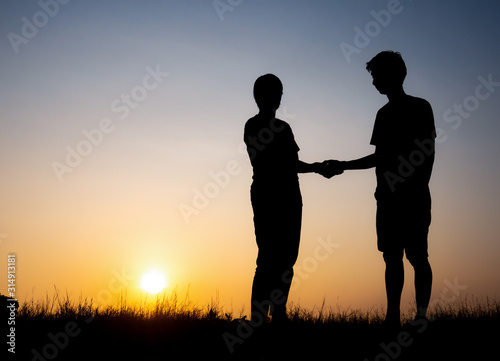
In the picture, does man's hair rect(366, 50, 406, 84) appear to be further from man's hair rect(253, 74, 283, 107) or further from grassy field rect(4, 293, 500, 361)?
grassy field rect(4, 293, 500, 361)

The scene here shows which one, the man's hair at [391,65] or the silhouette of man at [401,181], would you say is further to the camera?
the man's hair at [391,65]

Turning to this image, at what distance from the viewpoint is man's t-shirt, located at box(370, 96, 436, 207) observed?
16.4 ft

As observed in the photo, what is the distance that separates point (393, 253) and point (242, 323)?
71.6 inches

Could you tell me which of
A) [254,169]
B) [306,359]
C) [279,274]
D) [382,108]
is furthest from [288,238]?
[382,108]

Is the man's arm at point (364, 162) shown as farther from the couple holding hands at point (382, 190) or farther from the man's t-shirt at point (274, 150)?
the man's t-shirt at point (274, 150)

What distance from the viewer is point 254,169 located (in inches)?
214

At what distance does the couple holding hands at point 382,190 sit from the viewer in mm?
4992

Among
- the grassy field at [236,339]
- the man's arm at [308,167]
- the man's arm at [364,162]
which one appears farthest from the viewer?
the man's arm at [308,167]

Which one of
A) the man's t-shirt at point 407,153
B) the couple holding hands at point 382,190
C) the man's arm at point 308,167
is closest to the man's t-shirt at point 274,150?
the couple holding hands at point 382,190

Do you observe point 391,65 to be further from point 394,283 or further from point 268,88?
point 394,283

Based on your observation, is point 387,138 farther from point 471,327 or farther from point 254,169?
point 471,327

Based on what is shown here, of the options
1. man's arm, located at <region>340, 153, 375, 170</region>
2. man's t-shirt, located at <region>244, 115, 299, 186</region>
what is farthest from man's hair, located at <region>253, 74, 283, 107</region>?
man's arm, located at <region>340, 153, 375, 170</region>

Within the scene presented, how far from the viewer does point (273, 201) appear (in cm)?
527

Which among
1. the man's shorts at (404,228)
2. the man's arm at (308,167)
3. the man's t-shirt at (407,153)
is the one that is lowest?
the man's shorts at (404,228)
